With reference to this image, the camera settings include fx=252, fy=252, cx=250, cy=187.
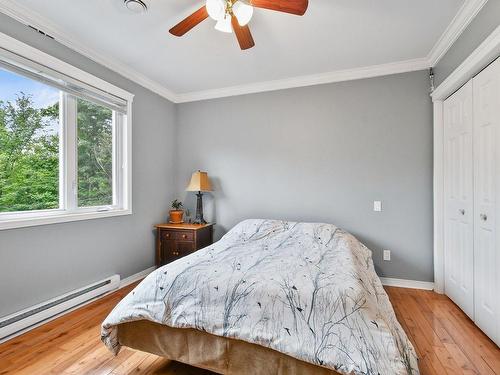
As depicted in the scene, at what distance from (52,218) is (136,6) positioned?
6.08 feet

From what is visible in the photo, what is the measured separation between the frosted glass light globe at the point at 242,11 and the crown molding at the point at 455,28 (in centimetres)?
162

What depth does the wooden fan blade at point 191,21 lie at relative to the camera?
168cm

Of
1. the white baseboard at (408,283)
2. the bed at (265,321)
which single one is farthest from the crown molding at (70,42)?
the white baseboard at (408,283)

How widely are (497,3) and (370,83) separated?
1.29 metres

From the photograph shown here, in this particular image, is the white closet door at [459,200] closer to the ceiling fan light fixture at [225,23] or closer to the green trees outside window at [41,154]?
the ceiling fan light fixture at [225,23]

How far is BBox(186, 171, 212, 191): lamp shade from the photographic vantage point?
3273 mm

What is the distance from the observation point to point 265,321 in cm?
133

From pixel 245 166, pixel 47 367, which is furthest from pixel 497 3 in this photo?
pixel 47 367

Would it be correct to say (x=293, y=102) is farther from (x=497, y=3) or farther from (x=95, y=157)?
(x=95, y=157)

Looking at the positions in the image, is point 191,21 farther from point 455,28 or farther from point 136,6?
point 455,28

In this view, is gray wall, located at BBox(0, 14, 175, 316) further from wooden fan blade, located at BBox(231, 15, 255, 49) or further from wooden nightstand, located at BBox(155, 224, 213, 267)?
wooden fan blade, located at BBox(231, 15, 255, 49)

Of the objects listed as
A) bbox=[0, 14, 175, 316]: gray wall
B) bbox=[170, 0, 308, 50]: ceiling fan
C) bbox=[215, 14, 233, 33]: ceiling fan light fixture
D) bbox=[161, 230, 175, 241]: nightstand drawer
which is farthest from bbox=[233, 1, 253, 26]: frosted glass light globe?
bbox=[161, 230, 175, 241]: nightstand drawer

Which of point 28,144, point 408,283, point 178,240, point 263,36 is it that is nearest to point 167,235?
point 178,240

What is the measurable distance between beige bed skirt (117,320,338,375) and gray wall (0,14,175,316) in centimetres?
108
